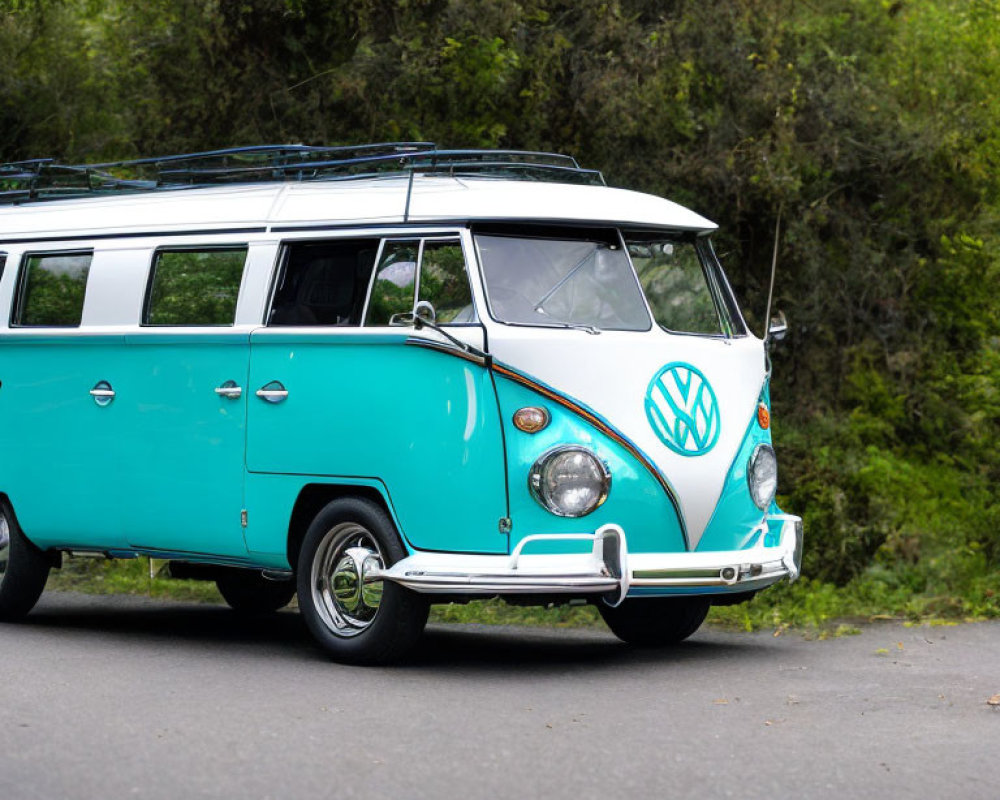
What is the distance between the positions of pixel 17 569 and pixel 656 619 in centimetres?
419

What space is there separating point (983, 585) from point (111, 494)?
261 inches

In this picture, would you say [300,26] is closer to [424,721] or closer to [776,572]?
[776,572]

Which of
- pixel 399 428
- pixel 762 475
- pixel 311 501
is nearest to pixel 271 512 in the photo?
pixel 311 501

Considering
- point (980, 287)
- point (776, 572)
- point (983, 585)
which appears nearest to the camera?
point (776, 572)

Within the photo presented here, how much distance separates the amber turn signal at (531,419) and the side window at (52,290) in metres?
3.50

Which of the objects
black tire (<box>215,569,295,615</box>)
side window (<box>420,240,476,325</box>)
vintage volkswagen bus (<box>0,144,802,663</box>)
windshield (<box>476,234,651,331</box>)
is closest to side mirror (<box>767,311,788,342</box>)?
vintage volkswagen bus (<box>0,144,802,663</box>)

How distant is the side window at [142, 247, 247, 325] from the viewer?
10609 mm

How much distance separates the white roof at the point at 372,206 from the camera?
32.0 feet

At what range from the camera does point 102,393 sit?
1122 cm

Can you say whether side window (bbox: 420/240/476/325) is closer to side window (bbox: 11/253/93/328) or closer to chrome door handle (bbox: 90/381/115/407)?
chrome door handle (bbox: 90/381/115/407)

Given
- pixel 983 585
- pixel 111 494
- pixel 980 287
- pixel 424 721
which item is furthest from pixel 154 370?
pixel 980 287

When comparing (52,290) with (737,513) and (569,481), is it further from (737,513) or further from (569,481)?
(737,513)

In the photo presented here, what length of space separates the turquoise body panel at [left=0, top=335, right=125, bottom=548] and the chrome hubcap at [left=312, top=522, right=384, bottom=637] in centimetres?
176

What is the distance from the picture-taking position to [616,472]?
9391 millimetres
